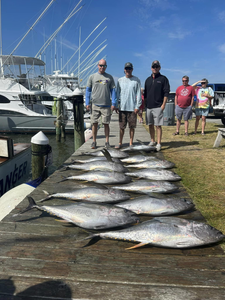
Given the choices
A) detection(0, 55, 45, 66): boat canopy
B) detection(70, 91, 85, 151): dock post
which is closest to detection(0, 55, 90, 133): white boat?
detection(0, 55, 45, 66): boat canopy

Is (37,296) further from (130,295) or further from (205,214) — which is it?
(205,214)

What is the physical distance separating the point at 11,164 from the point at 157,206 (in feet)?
12.7

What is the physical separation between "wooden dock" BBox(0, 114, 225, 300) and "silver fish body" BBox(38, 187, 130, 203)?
59 centimetres

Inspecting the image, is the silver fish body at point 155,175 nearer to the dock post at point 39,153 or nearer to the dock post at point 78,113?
the dock post at point 39,153

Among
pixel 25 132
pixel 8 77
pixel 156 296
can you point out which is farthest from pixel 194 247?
pixel 8 77

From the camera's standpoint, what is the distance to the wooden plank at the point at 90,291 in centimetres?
137

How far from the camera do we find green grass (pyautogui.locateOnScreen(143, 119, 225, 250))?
2635 millimetres

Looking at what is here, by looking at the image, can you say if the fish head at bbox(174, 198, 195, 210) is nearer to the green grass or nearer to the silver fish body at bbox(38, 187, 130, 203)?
the green grass

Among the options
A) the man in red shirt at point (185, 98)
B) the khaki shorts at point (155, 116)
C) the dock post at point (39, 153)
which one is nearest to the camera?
the dock post at point (39, 153)

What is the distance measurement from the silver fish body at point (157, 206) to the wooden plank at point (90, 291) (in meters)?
0.95

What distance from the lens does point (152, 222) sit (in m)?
2.01

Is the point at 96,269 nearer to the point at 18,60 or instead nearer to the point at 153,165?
the point at 153,165

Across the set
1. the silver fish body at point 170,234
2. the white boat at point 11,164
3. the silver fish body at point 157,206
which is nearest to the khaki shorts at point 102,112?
the white boat at point 11,164

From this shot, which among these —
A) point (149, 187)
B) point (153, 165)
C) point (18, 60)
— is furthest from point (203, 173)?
point (18, 60)
